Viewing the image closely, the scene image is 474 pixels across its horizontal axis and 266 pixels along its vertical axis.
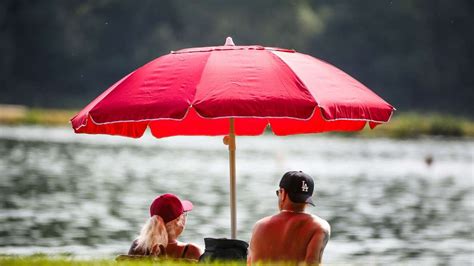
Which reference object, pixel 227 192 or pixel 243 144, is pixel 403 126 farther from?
pixel 227 192

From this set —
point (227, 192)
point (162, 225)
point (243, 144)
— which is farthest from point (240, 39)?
point (162, 225)

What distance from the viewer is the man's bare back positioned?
20.5ft

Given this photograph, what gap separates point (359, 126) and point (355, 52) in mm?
84292

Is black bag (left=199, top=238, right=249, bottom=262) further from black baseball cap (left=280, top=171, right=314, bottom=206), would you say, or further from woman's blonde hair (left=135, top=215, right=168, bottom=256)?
black baseball cap (left=280, top=171, right=314, bottom=206)

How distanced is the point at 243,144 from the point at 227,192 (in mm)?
24606

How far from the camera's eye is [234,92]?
661cm

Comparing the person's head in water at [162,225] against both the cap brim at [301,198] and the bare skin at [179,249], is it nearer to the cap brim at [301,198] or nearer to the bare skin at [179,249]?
the bare skin at [179,249]

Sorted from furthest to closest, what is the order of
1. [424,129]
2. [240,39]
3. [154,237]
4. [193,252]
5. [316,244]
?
[240,39] < [424,129] < [193,252] < [154,237] < [316,244]

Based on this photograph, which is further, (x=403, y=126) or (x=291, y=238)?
(x=403, y=126)

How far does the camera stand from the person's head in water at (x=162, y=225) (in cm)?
686

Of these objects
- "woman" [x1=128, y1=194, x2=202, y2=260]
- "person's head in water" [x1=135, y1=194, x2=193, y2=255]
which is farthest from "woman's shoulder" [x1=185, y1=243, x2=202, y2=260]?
"person's head in water" [x1=135, y1=194, x2=193, y2=255]

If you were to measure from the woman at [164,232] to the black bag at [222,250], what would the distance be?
320 mm

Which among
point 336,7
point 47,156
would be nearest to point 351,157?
point 47,156

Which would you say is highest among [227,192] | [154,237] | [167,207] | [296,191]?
[296,191]
